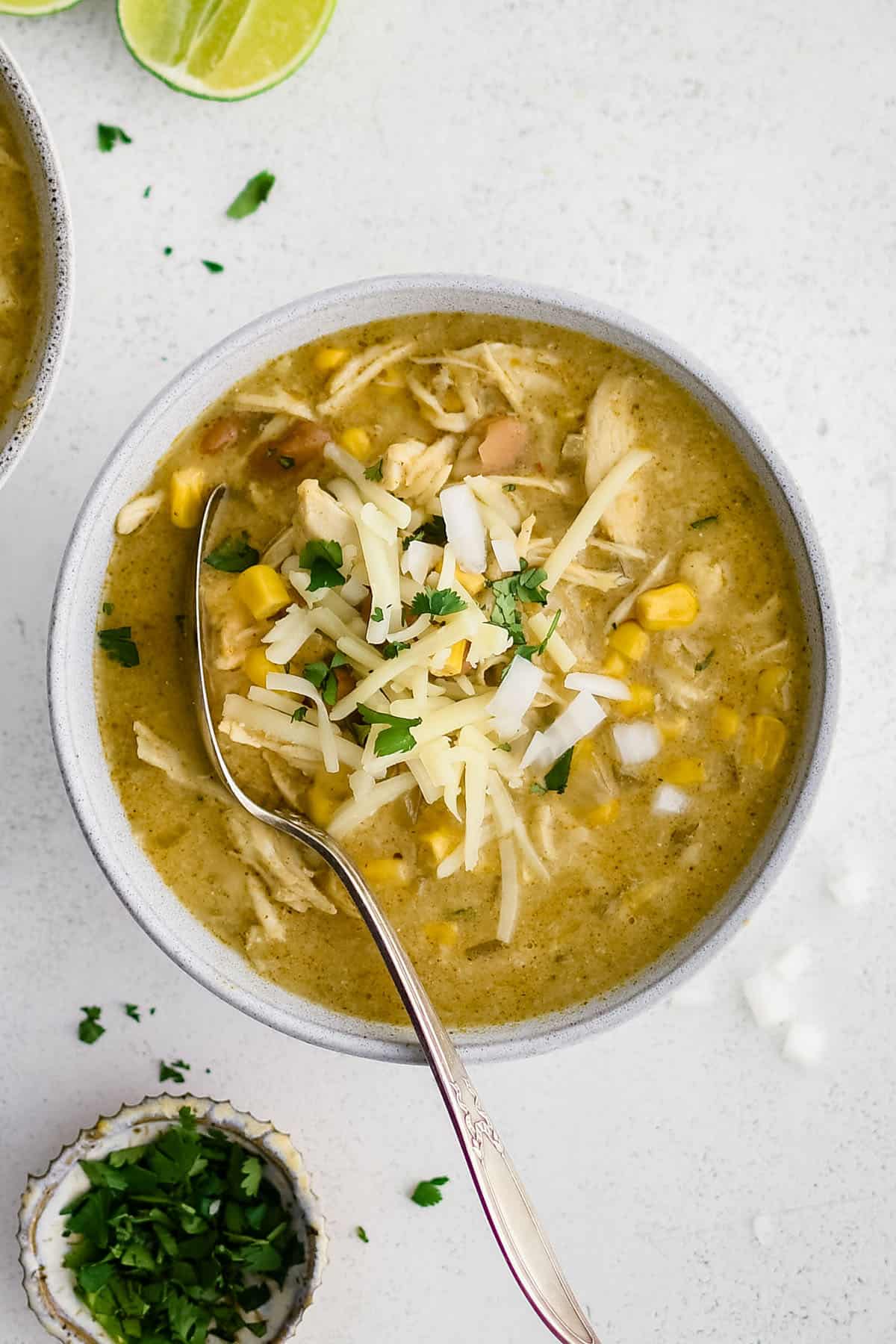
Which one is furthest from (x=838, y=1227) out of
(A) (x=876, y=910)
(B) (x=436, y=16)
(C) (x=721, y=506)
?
(B) (x=436, y=16)

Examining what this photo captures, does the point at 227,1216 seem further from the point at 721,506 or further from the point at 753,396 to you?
the point at 753,396

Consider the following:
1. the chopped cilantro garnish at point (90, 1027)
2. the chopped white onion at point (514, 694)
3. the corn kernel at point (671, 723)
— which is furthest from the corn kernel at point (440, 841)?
the chopped cilantro garnish at point (90, 1027)

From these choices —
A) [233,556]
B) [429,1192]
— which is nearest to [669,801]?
[233,556]

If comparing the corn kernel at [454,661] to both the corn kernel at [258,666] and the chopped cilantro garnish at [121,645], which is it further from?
the chopped cilantro garnish at [121,645]

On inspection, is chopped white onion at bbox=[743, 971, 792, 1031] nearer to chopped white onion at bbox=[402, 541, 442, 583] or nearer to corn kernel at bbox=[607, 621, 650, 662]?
corn kernel at bbox=[607, 621, 650, 662]

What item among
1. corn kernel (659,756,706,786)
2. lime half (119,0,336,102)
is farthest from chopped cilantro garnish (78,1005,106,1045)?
lime half (119,0,336,102)

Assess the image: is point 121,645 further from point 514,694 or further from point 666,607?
point 666,607

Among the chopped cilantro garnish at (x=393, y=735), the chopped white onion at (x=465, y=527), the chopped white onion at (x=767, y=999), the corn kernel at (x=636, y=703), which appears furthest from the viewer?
the chopped white onion at (x=767, y=999)
